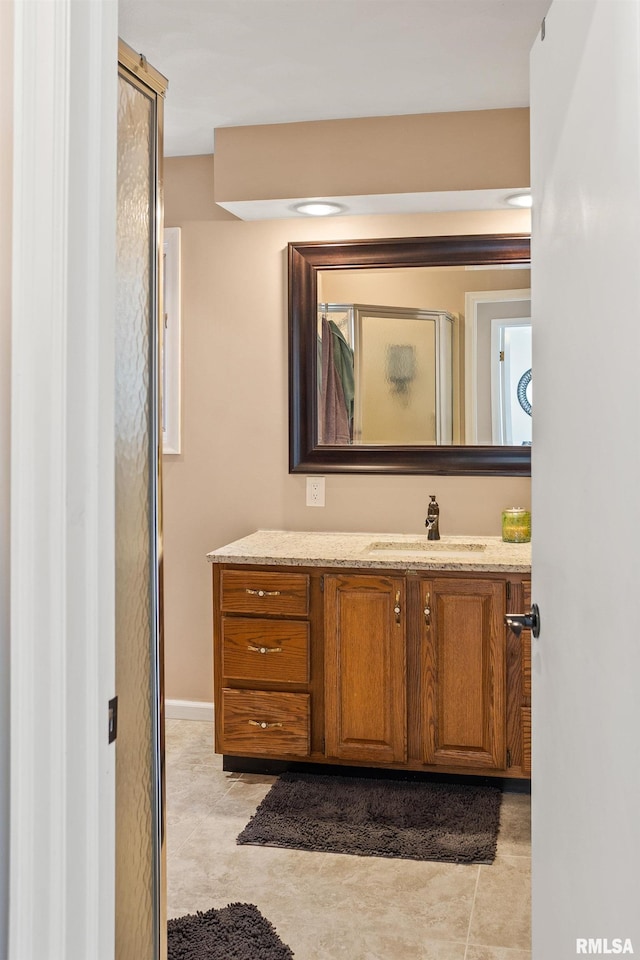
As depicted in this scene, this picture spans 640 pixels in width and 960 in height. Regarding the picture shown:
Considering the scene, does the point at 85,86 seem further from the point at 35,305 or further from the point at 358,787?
the point at 358,787

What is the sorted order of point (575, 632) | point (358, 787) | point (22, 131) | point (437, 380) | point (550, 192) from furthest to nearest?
1. point (437, 380)
2. point (358, 787)
3. point (550, 192)
4. point (575, 632)
5. point (22, 131)

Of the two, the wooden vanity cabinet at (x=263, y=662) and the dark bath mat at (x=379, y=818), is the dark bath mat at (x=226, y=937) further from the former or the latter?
the wooden vanity cabinet at (x=263, y=662)

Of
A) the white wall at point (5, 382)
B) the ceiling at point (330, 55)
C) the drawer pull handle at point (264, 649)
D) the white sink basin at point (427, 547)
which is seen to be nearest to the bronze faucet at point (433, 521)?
the white sink basin at point (427, 547)

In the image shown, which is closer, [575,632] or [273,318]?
[575,632]

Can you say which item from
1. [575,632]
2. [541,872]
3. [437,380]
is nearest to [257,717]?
[437,380]

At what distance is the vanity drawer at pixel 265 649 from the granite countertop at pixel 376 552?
23 centimetres

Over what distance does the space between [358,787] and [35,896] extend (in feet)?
7.58

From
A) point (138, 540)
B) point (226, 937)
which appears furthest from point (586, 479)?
point (226, 937)

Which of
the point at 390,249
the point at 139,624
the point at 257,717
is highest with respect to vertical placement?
the point at 390,249

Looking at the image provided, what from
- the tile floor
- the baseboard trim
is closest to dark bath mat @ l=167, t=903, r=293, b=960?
the tile floor

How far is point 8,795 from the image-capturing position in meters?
1.07

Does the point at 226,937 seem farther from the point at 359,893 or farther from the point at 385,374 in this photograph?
the point at 385,374

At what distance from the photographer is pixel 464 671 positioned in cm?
313

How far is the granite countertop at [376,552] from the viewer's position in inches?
123
